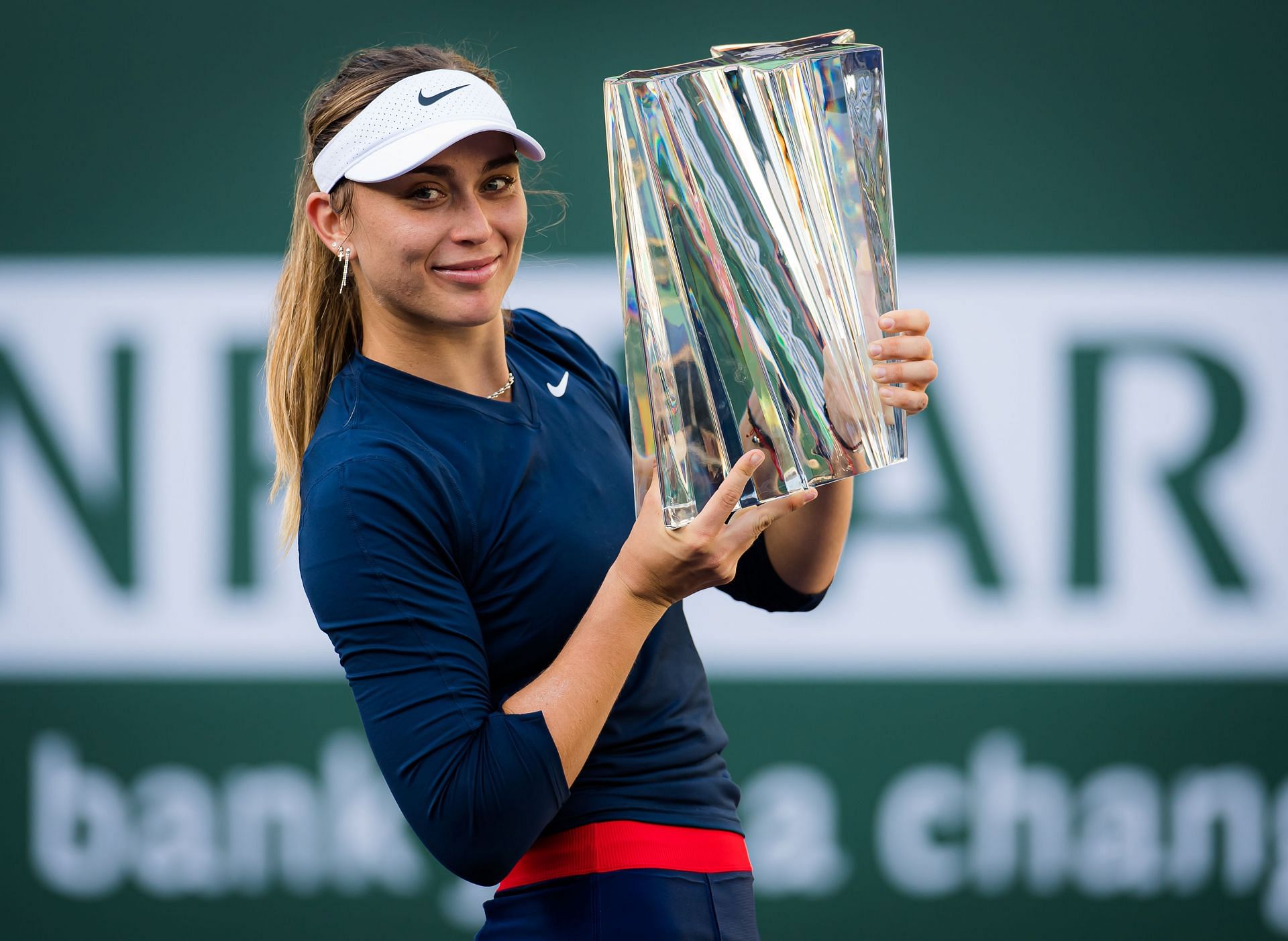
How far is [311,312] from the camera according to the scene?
1.12 m

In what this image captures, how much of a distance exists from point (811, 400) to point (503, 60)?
163 centimetres

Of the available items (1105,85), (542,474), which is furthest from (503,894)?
(1105,85)

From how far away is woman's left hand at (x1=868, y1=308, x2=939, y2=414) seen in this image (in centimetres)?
98

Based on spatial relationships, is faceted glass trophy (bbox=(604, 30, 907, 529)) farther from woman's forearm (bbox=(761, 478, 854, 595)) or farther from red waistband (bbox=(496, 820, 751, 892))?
red waistband (bbox=(496, 820, 751, 892))

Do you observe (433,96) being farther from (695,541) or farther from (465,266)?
(695,541)

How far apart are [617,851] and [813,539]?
339mm

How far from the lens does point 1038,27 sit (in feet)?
7.88

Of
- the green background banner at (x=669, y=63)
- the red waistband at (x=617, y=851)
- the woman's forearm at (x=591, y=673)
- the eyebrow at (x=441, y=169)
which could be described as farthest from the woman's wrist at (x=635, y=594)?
the green background banner at (x=669, y=63)

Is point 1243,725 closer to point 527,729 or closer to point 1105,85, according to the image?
point 1105,85

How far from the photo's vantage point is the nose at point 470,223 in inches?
38.7

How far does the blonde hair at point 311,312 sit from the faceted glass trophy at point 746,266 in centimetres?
24

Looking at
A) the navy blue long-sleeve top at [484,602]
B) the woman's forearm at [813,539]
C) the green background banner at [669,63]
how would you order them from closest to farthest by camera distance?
1. the navy blue long-sleeve top at [484,602]
2. the woman's forearm at [813,539]
3. the green background banner at [669,63]

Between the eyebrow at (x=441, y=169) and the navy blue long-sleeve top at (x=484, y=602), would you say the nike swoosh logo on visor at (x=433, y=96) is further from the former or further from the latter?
the navy blue long-sleeve top at (x=484, y=602)

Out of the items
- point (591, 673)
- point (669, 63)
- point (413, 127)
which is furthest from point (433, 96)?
point (669, 63)
